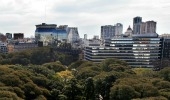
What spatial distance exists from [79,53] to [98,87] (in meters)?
93.1

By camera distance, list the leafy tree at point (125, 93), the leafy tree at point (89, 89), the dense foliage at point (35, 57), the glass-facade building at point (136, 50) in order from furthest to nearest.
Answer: the glass-facade building at point (136, 50) < the dense foliage at point (35, 57) < the leafy tree at point (89, 89) < the leafy tree at point (125, 93)

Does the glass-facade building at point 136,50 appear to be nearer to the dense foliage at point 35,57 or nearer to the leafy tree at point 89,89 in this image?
the dense foliage at point 35,57

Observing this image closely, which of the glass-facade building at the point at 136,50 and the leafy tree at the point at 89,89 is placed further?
the glass-facade building at the point at 136,50

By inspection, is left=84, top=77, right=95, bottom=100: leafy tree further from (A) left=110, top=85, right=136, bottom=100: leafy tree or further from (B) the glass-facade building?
(B) the glass-facade building

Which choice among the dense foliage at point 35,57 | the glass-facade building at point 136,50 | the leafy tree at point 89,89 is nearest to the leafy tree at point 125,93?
the leafy tree at point 89,89

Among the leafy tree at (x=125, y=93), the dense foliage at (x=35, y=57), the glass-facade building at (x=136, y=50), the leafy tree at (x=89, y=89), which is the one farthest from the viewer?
the glass-facade building at (x=136, y=50)

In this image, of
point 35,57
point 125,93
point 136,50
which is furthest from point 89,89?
point 136,50

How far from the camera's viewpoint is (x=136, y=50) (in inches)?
5364

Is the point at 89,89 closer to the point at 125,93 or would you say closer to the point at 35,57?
the point at 125,93

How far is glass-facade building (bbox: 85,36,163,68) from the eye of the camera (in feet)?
445

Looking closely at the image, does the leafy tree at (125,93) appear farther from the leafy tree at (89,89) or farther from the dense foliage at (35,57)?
the dense foliage at (35,57)

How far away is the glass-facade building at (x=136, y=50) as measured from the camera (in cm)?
13562

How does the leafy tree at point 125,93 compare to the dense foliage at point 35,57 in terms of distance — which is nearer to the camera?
the leafy tree at point 125,93

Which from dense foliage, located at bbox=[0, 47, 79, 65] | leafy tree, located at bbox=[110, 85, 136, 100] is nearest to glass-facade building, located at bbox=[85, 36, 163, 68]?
dense foliage, located at bbox=[0, 47, 79, 65]
